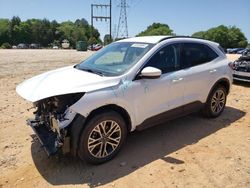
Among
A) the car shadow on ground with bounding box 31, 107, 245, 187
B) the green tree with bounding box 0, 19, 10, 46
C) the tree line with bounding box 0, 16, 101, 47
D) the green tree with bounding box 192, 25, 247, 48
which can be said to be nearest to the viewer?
the car shadow on ground with bounding box 31, 107, 245, 187

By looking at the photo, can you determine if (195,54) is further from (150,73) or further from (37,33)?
(37,33)

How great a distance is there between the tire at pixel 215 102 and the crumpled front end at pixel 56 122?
305 centimetres

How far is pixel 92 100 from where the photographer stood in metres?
3.69

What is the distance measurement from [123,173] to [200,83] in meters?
2.41

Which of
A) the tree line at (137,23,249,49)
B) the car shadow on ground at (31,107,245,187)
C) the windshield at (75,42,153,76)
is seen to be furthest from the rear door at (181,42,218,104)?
the tree line at (137,23,249,49)

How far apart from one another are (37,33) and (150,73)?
116495 millimetres

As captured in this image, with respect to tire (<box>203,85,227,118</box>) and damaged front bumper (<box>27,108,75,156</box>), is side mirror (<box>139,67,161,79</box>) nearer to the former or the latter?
damaged front bumper (<box>27,108,75,156</box>)

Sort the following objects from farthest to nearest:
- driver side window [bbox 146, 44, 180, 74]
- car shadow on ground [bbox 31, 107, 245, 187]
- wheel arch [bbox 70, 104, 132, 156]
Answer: driver side window [bbox 146, 44, 180, 74], car shadow on ground [bbox 31, 107, 245, 187], wheel arch [bbox 70, 104, 132, 156]

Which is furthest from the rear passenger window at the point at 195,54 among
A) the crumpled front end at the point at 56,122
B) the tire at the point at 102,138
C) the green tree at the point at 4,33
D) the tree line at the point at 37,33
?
the green tree at the point at 4,33

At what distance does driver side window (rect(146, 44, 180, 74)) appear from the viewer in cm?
447

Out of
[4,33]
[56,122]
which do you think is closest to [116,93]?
[56,122]

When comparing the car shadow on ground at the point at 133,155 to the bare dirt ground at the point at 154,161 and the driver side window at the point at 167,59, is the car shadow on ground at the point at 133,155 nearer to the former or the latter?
the bare dirt ground at the point at 154,161

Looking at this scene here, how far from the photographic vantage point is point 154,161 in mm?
→ 4137

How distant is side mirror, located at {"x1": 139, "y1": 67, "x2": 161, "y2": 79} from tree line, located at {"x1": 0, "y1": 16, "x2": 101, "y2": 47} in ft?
341
